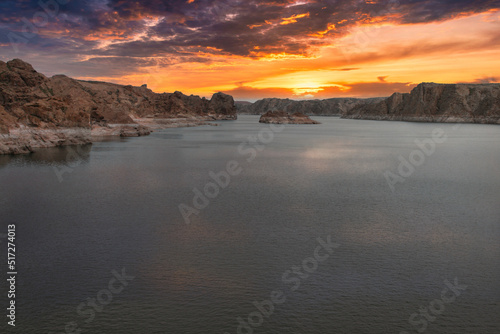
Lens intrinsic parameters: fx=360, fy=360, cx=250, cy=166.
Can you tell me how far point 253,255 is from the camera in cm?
1545

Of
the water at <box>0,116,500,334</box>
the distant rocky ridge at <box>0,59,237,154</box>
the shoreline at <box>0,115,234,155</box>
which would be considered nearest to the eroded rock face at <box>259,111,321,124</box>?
the distant rocky ridge at <box>0,59,237,154</box>

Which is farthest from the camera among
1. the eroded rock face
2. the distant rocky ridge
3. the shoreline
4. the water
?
the eroded rock face

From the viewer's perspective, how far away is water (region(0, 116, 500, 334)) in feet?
35.7

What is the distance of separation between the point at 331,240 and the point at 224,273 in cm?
611

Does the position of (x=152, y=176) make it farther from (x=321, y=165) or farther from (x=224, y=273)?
(x=224, y=273)

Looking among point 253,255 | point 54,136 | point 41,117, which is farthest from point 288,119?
point 253,255

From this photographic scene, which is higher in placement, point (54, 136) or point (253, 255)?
point (54, 136)

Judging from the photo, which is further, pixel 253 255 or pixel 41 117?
pixel 41 117

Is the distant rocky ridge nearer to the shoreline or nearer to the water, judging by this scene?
the shoreline

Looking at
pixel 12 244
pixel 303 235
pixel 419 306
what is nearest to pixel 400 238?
pixel 303 235

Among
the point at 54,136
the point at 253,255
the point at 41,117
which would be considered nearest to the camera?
the point at 253,255

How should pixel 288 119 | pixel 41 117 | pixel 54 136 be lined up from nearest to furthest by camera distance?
pixel 41 117 → pixel 54 136 → pixel 288 119

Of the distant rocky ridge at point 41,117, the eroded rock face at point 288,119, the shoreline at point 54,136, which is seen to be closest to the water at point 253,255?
the shoreline at point 54,136

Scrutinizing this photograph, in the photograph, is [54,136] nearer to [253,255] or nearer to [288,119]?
[253,255]
